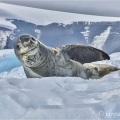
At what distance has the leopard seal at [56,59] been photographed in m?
2.88

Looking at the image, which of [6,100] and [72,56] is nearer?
[6,100]

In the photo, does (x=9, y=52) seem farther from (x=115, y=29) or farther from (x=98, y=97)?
(x=98, y=97)

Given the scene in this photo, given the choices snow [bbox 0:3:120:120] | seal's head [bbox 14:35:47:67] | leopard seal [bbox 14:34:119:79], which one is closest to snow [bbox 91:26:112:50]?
leopard seal [bbox 14:34:119:79]

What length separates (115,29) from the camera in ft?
40.7

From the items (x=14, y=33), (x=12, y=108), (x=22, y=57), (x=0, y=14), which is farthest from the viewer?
(x=0, y=14)

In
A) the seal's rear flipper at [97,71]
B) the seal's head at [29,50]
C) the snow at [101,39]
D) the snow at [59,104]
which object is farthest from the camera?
the snow at [101,39]

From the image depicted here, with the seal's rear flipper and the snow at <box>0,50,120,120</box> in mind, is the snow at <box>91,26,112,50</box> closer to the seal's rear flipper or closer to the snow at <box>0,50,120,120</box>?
the seal's rear flipper

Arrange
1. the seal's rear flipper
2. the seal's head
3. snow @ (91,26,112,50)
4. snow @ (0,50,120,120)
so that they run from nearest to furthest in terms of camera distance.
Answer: snow @ (0,50,120,120) < the seal's head < the seal's rear flipper < snow @ (91,26,112,50)

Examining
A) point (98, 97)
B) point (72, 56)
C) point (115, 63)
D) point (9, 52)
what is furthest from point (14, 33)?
point (98, 97)

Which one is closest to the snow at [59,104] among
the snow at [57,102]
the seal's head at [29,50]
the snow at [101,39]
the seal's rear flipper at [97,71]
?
the snow at [57,102]

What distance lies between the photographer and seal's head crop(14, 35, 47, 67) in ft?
9.27

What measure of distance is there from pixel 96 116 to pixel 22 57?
1665mm

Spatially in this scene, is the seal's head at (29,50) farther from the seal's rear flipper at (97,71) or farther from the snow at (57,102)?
the seal's rear flipper at (97,71)

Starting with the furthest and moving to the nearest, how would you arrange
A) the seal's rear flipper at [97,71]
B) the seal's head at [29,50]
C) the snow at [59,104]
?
the seal's rear flipper at [97,71], the seal's head at [29,50], the snow at [59,104]
